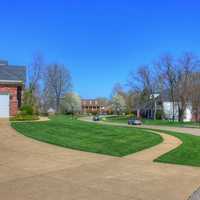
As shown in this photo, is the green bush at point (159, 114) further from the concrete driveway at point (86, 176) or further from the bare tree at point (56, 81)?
the concrete driveway at point (86, 176)

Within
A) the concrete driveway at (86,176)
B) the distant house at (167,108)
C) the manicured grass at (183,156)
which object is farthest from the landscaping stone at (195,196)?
the distant house at (167,108)

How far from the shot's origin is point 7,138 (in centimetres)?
1600

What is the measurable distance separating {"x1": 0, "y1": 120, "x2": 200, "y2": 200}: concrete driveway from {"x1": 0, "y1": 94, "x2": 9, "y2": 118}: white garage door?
1584 cm

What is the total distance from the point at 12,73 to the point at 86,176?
1019 inches

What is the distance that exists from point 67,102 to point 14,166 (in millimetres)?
109221

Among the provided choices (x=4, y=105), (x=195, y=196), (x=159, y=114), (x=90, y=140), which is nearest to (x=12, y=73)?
(x=4, y=105)

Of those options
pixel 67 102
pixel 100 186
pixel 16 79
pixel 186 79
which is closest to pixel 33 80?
pixel 186 79

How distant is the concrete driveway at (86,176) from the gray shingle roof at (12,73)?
58.9ft

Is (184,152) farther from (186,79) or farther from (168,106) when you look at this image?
(168,106)

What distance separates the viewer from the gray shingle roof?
30737 millimetres

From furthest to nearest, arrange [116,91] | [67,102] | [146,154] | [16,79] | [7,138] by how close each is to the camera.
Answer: [116,91]
[67,102]
[16,79]
[7,138]
[146,154]

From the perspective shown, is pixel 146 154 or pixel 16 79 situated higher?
pixel 16 79

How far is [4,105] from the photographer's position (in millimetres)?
29031

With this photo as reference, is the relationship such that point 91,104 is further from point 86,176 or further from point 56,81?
point 86,176
